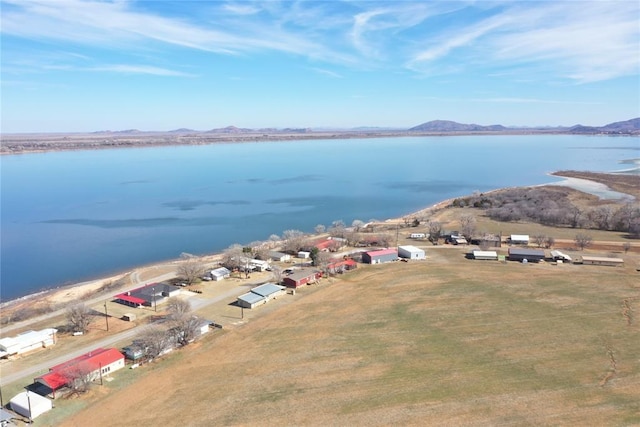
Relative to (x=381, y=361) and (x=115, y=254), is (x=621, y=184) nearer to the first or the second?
(x=381, y=361)

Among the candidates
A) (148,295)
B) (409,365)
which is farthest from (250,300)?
(409,365)

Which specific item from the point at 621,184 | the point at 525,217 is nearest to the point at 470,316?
the point at 525,217

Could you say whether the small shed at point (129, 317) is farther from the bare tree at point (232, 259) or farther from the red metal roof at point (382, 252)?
the red metal roof at point (382, 252)

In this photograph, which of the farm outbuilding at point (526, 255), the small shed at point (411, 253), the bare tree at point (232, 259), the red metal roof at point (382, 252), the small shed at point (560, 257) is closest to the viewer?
the bare tree at point (232, 259)

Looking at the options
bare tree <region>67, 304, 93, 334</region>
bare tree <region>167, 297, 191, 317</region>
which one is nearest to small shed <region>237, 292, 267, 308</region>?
bare tree <region>167, 297, 191, 317</region>

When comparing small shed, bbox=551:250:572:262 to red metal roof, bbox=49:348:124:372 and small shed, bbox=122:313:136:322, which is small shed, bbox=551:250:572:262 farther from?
red metal roof, bbox=49:348:124:372

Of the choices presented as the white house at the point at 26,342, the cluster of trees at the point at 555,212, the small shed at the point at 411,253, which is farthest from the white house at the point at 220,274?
A: the cluster of trees at the point at 555,212
